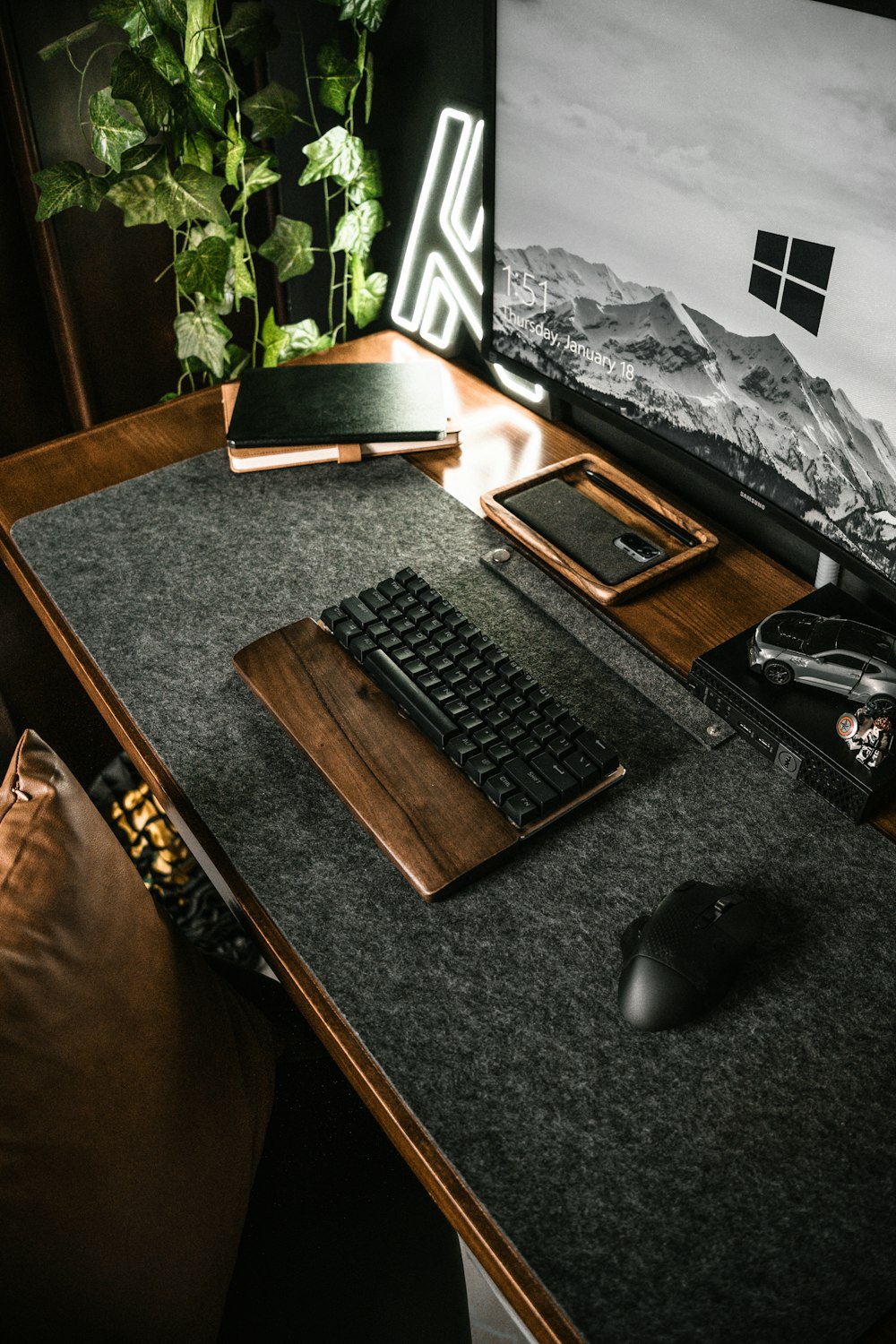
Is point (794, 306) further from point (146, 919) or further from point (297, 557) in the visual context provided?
point (146, 919)

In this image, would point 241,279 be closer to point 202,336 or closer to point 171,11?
point 202,336

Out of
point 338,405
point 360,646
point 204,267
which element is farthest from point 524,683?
point 204,267

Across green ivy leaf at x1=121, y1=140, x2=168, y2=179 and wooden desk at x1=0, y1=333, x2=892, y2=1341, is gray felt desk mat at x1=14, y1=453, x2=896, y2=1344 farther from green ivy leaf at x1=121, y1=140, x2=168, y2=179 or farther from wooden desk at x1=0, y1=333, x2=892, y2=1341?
green ivy leaf at x1=121, y1=140, x2=168, y2=179

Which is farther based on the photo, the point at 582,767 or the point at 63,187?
the point at 63,187

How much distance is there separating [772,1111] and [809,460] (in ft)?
1.58

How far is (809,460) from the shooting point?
2.51 feet

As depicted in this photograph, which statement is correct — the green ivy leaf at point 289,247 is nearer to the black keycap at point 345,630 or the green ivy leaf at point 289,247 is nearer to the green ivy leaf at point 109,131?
the green ivy leaf at point 109,131

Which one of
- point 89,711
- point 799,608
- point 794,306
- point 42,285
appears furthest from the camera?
point 89,711

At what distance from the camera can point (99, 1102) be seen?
2.04 feet

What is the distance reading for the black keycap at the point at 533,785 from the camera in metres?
0.69

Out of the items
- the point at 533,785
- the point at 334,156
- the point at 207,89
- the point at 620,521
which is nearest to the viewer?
the point at 533,785

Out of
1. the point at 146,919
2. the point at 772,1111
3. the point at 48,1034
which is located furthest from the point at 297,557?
the point at 772,1111

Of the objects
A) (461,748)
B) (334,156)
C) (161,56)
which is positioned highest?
(161,56)

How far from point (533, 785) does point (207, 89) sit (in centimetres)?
88
